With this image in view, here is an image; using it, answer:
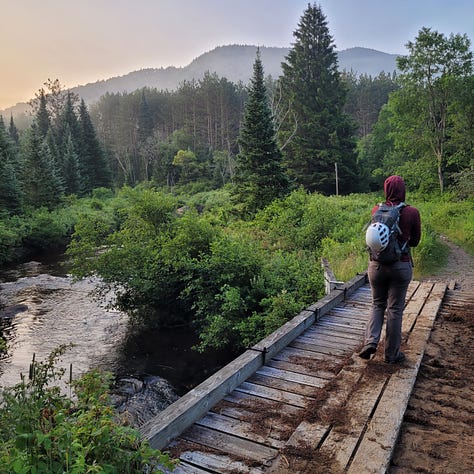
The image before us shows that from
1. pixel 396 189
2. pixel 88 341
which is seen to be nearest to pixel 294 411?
pixel 396 189

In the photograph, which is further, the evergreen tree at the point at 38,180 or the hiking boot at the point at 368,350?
the evergreen tree at the point at 38,180

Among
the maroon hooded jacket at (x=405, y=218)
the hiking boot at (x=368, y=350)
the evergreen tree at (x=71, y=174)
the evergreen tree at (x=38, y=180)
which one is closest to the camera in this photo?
the maroon hooded jacket at (x=405, y=218)

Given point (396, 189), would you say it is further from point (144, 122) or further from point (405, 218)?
point (144, 122)

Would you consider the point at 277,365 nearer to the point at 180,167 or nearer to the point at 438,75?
Result: the point at 438,75

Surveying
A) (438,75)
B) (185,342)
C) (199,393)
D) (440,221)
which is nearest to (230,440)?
(199,393)

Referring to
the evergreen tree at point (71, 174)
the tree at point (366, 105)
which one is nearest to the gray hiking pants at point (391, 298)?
the evergreen tree at point (71, 174)

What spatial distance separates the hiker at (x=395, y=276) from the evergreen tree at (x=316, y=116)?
1208 inches

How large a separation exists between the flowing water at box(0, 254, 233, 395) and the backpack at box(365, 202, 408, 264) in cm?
584

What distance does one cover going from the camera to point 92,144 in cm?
5050

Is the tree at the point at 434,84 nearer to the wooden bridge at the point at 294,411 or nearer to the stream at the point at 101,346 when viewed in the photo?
the stream at the point at 101,346

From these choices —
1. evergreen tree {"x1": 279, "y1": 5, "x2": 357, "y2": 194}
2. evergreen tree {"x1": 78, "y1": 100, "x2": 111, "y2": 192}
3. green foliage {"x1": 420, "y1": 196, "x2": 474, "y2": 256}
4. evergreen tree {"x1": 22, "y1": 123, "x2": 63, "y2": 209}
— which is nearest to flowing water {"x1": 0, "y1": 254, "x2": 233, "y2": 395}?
green foliage {"x1": 420, "y1": 196, "x2": 474, "y2": 256}

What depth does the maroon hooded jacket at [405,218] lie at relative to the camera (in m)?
4.21

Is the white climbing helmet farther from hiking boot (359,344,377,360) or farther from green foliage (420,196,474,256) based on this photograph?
green foliage (420,196,474,256)

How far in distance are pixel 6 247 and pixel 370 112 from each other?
5675 cm
